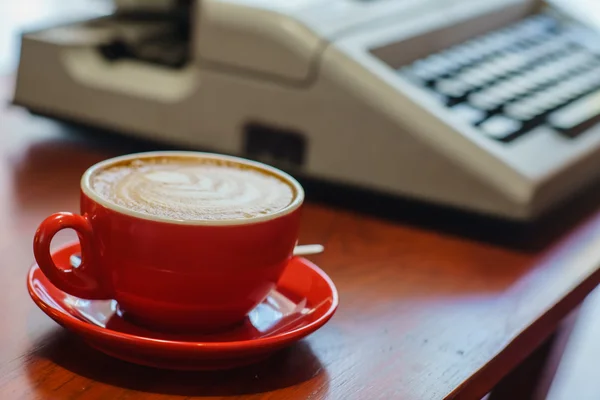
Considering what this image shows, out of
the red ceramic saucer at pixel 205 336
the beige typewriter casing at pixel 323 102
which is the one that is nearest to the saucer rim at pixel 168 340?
the red ceramic saucer at pixel 205 336

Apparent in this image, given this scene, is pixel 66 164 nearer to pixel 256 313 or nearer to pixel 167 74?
pixel 167 74

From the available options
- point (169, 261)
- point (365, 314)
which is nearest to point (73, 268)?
point (169, 261)

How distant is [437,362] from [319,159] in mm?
250

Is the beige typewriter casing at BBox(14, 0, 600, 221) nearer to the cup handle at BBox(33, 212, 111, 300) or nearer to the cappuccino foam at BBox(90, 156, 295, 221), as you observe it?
the cappuccino foam at BBox(90, 156, 295, 221)

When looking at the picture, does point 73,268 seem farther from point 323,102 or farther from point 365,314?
point 323,102

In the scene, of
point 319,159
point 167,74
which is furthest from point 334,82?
point 167,74

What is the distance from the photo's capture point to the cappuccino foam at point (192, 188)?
39 cm

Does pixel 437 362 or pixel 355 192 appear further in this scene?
pixel 355 192

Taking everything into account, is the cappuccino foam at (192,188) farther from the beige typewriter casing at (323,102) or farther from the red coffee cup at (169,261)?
the beige typewriter casing at (323,102)

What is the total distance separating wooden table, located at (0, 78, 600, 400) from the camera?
0.38m

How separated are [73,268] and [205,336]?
72 mm

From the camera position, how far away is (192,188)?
0.42 metres

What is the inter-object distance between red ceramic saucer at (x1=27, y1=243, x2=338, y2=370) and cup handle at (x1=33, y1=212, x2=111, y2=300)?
0.04ft

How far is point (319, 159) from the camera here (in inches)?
25.2
